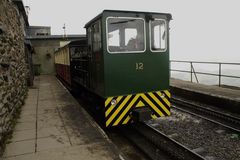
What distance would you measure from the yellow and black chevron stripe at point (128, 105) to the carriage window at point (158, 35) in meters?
1.20

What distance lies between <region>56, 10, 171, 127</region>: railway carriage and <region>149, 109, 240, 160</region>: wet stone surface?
2.21ft

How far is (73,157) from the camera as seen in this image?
158 inches

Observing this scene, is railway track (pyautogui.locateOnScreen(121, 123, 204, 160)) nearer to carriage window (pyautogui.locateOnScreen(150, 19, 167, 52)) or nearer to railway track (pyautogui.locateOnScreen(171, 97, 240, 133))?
railway track (pyautogui.locateOnScreen(171, 97, 240, 133))

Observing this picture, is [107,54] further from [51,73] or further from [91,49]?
[51,73]

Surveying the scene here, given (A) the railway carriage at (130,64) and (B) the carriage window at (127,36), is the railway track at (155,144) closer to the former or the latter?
(A) the railway carriage at (130,64)

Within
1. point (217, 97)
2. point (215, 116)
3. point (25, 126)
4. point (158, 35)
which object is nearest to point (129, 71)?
point (158, 35)

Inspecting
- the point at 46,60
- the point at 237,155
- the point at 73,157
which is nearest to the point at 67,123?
the point at 73,157

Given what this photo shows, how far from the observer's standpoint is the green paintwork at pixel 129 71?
5.46 metres

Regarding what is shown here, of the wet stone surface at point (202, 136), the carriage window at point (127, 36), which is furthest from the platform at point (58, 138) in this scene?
the carriage window at point (127, 36)

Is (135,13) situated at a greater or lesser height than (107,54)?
greater

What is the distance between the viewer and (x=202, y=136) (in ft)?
18.4

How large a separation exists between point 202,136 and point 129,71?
2419mm

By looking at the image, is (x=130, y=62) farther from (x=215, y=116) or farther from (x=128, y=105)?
(x=215, y=116)

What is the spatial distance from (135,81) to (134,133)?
4.74 feet
